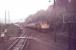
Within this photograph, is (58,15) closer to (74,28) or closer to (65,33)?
(65,33)

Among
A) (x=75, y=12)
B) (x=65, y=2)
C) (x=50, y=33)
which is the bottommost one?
(x=50, y=33)

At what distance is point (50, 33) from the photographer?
3531 cm

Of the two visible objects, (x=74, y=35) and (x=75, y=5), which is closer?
(x=74, y=35)

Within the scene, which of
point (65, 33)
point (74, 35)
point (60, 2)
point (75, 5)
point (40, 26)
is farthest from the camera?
point (40, 26)

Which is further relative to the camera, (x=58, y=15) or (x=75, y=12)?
(x=58, y=15)

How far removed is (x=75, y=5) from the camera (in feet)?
83.7

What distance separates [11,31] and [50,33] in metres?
10.8

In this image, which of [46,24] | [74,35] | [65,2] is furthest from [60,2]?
[74,35]

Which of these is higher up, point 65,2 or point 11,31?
point 65,2

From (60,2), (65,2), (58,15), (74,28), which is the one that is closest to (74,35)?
(74,28)

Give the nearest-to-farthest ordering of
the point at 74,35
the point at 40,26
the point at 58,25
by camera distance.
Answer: the point at 74,35 → the point at 58,25 → the point at 40,26

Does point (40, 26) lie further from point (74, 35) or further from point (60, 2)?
point (74, 35)

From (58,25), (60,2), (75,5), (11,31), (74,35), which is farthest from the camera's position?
(11,31)

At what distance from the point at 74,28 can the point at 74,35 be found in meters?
1.34
